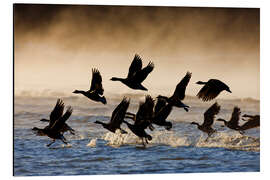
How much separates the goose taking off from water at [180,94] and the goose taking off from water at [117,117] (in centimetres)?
39

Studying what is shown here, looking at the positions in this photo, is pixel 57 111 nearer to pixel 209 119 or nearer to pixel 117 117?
pixel 117 117

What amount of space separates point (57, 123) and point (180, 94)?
1157 mm

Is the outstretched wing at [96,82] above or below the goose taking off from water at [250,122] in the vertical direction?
above

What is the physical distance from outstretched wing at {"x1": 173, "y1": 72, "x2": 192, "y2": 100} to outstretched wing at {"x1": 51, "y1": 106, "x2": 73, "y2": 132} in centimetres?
98

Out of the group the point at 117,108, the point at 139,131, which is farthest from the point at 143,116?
the point at 117,108

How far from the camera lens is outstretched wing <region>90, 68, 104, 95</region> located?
4.44m

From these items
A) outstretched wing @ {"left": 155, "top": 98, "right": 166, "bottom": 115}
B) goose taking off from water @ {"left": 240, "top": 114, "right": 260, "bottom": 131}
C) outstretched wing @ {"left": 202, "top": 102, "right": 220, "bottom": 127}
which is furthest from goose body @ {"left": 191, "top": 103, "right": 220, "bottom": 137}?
outstretched wing @ {"left": 155, "top": 98, "right": 166, "bottom": 115}

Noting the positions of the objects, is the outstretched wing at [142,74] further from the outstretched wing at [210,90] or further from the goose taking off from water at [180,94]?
the outstretched wing at [210,90]

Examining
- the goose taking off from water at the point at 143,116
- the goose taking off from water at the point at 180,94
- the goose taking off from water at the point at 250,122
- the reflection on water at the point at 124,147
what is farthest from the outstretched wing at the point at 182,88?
the goose taking off from water at the point at 250,122

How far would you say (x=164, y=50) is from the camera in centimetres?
454

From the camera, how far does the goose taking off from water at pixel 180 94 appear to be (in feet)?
14.8

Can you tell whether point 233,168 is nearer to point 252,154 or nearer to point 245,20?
point 252,154

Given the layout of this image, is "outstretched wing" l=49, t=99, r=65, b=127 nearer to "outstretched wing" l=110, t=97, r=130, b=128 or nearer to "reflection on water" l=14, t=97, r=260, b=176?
"reflection on water" l=14, t=97, r=260, b=176
